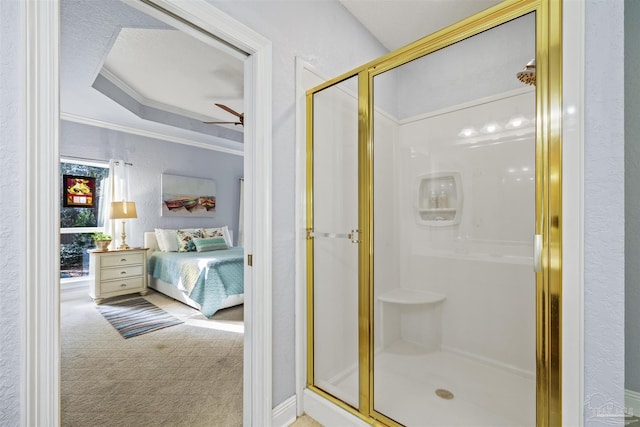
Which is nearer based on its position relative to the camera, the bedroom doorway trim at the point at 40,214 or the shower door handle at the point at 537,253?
the bedroom doorway trim at the point at 40,214

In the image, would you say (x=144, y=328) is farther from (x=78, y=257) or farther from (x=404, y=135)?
(x=404, y=135)

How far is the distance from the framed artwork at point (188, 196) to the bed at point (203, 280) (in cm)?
105

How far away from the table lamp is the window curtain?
22 centimetres

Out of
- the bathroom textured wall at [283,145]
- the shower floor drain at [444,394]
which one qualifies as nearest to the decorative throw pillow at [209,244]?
the bathroom textured wall at [283,145]

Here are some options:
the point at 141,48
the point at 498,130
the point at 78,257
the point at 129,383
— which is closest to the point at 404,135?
the point at 498,130

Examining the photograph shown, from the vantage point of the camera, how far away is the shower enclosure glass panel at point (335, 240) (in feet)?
5.50

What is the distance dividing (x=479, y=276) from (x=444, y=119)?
2.58ft

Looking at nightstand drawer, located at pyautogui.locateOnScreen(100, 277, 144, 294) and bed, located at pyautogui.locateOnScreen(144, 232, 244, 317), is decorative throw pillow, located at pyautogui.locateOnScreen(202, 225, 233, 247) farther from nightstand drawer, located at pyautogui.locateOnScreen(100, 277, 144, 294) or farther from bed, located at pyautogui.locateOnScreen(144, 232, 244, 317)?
nightstand drawer, located at pyautogui.locateOnScreen(100, 277, 144, 294)

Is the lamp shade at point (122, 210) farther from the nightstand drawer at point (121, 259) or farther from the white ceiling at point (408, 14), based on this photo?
the white ceiling at point (408, 14)

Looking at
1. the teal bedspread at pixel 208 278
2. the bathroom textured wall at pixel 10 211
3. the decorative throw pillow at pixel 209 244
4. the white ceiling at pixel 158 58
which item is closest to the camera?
the bathroom textured wall at pixel 10 211

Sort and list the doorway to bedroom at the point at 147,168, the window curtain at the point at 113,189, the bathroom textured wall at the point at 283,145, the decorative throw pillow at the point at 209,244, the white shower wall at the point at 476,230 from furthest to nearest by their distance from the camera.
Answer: the decorative throw pillow at the point at 209,244 < the window curtain at the point at 113,189 < the doorway to bedroom at the point at 147,168 < the bathroom textured wall at the point at 283,145 < the white shower wall at the point at 476,230

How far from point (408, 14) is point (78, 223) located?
5.18 meters

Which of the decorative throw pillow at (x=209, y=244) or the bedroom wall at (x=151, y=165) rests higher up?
the bedroom wall at (x=151, y=165)

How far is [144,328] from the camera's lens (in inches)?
125
